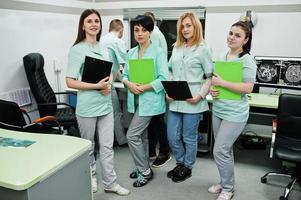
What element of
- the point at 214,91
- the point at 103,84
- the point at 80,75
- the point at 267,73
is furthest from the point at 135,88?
the point at 267,73

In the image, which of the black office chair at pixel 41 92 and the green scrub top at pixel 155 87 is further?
the black office chair at pixel 41 92

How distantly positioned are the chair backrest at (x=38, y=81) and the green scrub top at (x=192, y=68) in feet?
4.91

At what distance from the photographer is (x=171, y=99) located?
2451 mm

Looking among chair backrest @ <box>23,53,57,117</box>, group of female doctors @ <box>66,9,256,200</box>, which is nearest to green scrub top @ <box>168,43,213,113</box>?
group of female doctors @ <box>66,9,256,200</box>

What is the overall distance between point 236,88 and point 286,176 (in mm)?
1241

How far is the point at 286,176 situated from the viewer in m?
2.70

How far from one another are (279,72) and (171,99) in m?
1.44

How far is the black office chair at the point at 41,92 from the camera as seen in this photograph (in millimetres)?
2979

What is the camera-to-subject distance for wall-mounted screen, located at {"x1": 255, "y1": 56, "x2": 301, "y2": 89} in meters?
3.00

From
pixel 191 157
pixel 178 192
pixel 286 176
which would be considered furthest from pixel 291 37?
pixel 178 192

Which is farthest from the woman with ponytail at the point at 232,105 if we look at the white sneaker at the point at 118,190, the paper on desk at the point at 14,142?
the paper on desk at the point at 14,142

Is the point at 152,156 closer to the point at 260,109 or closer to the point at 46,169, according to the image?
the point at 260,109

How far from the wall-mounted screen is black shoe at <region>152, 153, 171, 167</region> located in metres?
1.36

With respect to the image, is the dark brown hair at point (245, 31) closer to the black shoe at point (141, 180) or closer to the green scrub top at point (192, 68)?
the green scrub top at point (192, 68)
